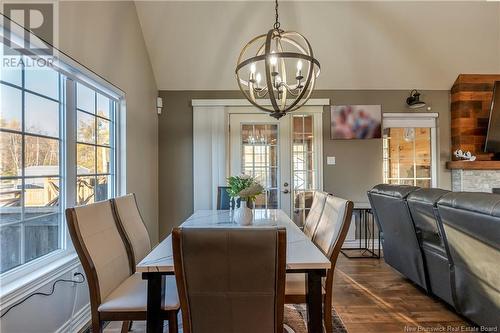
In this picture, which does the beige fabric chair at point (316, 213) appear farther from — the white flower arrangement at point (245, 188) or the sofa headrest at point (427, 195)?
the sofa headrest at point (427, 195)

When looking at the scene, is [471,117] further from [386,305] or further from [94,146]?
[94,146]

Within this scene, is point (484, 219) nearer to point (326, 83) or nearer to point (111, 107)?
point (326, 83)

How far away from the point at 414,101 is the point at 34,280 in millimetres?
4583

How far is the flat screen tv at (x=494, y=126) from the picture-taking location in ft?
12.2

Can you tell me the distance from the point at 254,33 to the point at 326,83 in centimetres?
129

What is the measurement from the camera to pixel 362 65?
3906 millimetres

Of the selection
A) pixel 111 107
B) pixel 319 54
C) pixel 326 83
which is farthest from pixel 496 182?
pixel 111 107

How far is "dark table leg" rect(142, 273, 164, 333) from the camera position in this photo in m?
1.33

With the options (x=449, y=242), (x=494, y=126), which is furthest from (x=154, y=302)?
(x=494, y=126)

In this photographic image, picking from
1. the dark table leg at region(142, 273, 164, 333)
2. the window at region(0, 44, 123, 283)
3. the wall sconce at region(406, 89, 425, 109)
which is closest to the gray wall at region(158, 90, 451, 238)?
the wall sconce at region(406, 89, 425, 109)

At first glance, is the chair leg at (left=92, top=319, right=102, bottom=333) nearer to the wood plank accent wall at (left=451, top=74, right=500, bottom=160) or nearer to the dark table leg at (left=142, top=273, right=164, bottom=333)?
the dark table leg at (left=142, top=273, right=164, bottom=333)

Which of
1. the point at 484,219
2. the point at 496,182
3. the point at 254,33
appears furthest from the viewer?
→ the point at 496,182

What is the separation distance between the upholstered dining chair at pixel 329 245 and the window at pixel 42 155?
1.66 m

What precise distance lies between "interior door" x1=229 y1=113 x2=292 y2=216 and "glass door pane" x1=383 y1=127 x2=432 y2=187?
1.56 m
